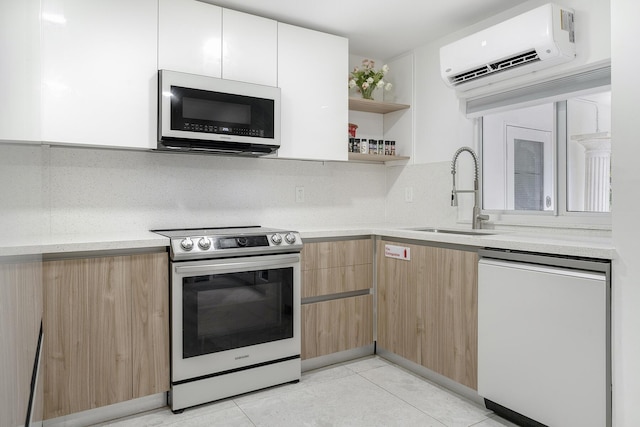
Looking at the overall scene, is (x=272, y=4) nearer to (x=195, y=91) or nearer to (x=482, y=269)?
(x=195, y=91)

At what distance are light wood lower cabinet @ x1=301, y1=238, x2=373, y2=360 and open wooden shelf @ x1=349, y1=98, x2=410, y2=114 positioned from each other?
3.85 feet

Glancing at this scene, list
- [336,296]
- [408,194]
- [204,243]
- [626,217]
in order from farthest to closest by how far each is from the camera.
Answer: [408,194]
[336,296]
[204,243]
[626,217]

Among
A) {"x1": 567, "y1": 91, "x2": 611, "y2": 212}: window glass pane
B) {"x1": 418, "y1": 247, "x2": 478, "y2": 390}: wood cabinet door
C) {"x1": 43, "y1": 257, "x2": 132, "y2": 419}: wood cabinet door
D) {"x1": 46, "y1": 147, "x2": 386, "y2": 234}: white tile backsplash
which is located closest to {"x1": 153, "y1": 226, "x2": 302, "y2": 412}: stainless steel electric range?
{"x1": 43, "y1": 257, "x2": 132, "y2": 419}: wood cabinet door

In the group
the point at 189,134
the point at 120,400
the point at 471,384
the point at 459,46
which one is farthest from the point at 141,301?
the point at 459,46

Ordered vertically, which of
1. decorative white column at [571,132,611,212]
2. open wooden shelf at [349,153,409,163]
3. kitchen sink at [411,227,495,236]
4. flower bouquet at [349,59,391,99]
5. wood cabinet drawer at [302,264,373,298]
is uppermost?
flower bouquet at [349,59,391,99]

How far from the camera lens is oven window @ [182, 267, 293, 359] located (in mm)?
2242

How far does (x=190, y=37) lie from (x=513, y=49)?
1.95m

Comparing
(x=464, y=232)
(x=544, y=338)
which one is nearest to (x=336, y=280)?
(x=464, y=232)

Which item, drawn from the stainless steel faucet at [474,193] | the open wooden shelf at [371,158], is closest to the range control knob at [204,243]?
the open wooden shelf at [371,158]

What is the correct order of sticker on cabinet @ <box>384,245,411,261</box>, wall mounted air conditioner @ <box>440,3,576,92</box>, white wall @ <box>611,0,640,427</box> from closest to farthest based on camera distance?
1. white wall @ <box>611,0,640,427</box>
2. wall mounted air conditioner @ <box>440,3,576,92</box>
3. sticker on cabinet @ <box>384,245,411,261</box>

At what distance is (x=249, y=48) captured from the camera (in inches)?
108

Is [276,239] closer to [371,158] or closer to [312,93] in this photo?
[312,93]

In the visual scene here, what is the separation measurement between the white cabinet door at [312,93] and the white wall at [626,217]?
177cm

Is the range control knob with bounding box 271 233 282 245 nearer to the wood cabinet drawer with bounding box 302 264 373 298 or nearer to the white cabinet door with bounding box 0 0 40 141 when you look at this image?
the wood cabinet drawer with bounding box 302 264 373 298
